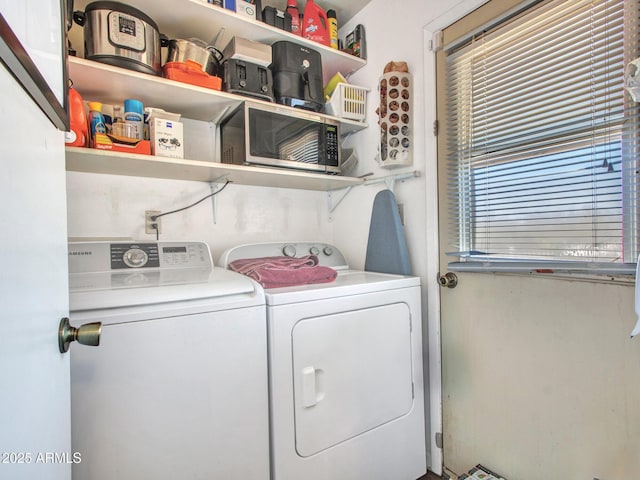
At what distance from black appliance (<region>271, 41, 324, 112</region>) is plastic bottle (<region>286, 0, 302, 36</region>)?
15 centimetres

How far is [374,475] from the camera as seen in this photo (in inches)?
58.5

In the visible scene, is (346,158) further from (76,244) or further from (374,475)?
(374,475)

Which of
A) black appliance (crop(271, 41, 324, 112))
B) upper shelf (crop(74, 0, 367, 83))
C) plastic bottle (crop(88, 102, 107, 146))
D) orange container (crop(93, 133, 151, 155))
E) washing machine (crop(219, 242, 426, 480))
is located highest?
upper shelf (crop(74, 0, 367, 83))

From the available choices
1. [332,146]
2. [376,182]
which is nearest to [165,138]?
[332,146]

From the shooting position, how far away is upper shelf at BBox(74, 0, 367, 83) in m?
1.51

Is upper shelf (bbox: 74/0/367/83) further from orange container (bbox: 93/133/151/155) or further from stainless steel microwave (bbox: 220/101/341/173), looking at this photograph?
orange container (bbox: 93/133/151/155)

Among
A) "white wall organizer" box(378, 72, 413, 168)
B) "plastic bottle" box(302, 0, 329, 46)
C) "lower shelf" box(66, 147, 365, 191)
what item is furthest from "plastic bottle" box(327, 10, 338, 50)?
"lower shelf" box(66, 147, 365, 191)

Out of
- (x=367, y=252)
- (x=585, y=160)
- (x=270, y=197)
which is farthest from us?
(x=270, y=197)

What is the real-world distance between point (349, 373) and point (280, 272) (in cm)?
54

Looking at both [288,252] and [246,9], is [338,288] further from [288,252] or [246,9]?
[246,9]

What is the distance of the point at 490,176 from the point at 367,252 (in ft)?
2.62

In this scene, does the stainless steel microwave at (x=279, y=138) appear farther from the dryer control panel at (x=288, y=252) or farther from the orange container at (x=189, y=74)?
the dryer control panel at (x=288, y=252)

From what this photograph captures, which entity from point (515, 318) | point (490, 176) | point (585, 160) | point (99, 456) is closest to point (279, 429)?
point (99, 456)

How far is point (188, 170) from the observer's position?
1.65 metres
